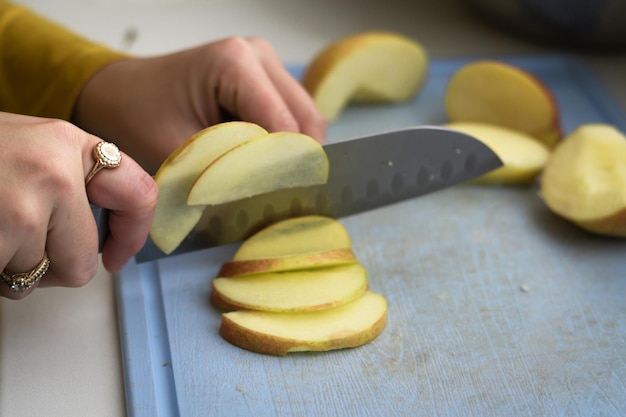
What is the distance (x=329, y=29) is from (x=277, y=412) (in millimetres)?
1307

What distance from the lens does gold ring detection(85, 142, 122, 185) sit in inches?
33.9

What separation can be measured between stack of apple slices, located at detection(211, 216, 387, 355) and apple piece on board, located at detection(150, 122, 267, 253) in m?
0.11

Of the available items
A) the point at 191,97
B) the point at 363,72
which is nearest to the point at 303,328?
the point at 191,97

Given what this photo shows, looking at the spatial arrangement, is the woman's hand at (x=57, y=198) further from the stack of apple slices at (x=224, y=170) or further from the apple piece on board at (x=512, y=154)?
the apple piece on board at (x=512, y=154)

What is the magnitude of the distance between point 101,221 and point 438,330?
459 millimetres

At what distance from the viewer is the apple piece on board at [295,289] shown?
1005mm

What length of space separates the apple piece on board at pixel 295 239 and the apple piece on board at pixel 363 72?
1.43 ft

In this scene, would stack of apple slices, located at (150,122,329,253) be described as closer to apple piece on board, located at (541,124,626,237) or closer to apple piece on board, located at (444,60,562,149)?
apple piece on board, located at (541,124,626,237)

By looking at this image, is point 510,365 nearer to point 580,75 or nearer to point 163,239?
point 163,239

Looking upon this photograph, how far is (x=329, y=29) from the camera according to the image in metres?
2.01

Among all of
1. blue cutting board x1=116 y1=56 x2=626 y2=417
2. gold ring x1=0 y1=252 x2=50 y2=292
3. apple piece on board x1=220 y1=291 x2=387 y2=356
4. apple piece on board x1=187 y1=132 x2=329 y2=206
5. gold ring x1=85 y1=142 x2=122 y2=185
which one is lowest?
blue cutting board x1=116 y1=56 x2=626 y2=417

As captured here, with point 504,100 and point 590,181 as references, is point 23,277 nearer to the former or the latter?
point 590,181

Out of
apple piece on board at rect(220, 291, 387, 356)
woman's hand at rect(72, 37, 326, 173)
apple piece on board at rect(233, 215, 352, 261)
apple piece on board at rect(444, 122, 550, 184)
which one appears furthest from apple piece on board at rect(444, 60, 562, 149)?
apple piece on board at rect(220, 291, 387, 356)

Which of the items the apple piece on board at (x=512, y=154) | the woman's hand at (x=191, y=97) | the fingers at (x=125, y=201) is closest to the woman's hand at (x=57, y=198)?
the fingers at (x=125, y=201)
